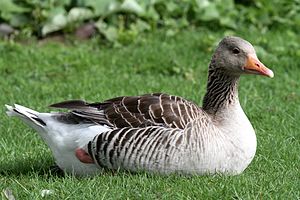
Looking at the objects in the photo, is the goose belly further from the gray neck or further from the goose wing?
the gray neck

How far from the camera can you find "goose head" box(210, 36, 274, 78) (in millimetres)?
6996

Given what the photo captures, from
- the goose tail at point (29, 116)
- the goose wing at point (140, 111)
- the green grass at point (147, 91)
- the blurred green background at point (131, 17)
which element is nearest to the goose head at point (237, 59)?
the goose wing at point (140, 111)

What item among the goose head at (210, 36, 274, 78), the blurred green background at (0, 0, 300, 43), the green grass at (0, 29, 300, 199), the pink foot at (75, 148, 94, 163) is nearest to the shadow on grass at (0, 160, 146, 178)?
the green grass at (0, 29, 300, 199)

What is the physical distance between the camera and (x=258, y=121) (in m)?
8.70

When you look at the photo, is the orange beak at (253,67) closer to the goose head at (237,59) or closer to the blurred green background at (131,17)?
the goose head at (237,59)

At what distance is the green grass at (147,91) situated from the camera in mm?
6266

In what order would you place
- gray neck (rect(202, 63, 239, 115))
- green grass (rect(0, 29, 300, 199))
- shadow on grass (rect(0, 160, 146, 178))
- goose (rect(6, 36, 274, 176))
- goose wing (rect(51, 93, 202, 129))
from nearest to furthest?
1. green grass (rect(0, 29, 300, 199))
2. goose (rect(6, 36, 274, 176))
3. goose wing (rect(51, 93, 202, 129))
4. shadow on grass (rect(0, 160, 146, 178))
5. gray neck (rect(202, 63, 239, 115))

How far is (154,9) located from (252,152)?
21.6 ft

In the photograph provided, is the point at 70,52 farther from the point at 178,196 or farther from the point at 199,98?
the point at 178,196

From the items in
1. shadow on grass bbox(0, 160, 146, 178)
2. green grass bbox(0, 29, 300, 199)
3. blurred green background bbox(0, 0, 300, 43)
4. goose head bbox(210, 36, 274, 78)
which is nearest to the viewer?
green grass bbox(0, 29, 300, 199)

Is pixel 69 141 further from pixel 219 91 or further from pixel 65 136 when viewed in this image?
pixel 219 91

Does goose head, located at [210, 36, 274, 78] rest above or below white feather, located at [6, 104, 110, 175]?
above

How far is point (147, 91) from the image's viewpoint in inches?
388

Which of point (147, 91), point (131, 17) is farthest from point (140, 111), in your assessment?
point (131, 17)
